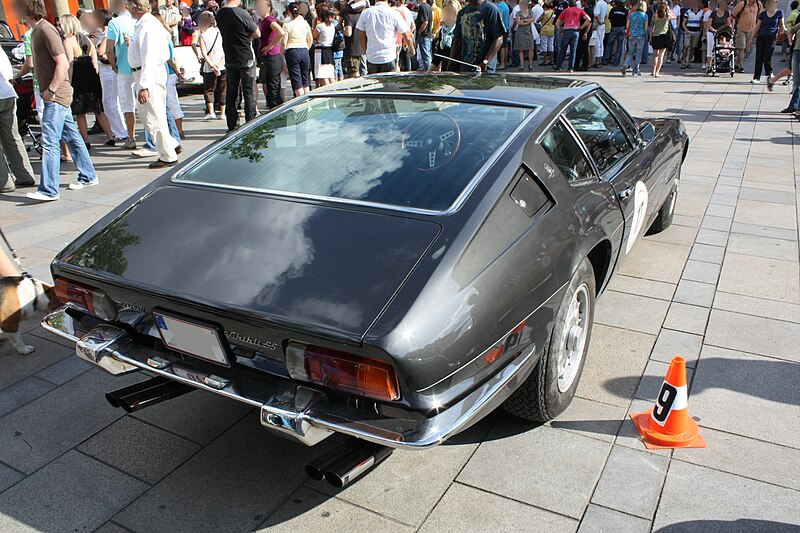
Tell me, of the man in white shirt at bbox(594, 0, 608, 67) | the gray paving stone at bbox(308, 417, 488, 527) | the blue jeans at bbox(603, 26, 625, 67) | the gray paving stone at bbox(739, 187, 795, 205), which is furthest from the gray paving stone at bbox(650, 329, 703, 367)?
the blue jeans at bbox(603, 26, 625, 67)

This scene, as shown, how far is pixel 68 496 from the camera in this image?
8.94 feet

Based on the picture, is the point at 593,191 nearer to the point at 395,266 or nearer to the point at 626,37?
the point at 395,266

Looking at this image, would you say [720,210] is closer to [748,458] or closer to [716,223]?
[716,223]

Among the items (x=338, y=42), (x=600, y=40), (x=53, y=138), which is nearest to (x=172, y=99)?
(x=53, y=138)

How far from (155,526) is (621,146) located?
329 cm

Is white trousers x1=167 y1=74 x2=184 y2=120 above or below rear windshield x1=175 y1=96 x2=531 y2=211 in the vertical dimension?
below

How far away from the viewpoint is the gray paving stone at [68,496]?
2.58 metres

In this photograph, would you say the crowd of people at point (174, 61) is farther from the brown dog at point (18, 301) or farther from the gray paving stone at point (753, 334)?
the brown dog at point (18, 301)

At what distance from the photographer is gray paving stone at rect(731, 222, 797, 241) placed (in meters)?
5.76

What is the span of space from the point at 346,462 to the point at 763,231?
5044mm

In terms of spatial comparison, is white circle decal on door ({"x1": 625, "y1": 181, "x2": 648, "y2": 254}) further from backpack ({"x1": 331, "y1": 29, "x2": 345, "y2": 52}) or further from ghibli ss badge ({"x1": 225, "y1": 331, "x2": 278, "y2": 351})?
backpack ({"x1": 331, "y1": 29, "x2": 345, "y2": 52})

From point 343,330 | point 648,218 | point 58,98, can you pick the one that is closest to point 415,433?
point 343,330

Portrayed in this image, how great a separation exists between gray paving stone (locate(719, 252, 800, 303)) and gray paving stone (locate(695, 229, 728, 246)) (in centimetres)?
27

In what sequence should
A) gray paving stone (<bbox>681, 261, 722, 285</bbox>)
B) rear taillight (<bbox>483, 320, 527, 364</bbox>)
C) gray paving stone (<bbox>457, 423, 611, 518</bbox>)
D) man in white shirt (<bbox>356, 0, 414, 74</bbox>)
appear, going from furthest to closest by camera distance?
man in white shirt (<bbox>356, 0, 414, 74</bbox>), gray paving stone (<bbox>681, 261, 722, 285</bbox>), gray paving stone (<bbox>457, 423, 611, 518</bbox>), rear taillight (<bbox>483, 320, 527, 364</bbox>)
